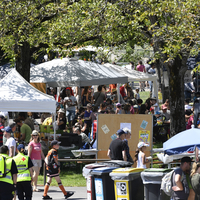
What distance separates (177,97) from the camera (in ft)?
49.6

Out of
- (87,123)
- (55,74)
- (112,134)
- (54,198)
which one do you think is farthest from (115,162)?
(55,74)

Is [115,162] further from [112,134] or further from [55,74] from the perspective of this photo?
[55,74]

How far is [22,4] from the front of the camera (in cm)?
1566

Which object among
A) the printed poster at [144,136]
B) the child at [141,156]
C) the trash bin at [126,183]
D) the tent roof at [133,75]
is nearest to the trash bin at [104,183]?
the trash bin at [126,183]

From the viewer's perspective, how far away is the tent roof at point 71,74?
1781cm

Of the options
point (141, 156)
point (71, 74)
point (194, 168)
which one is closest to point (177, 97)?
point (71, 74)

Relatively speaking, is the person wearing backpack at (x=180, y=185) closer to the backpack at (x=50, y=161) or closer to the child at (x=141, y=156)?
the child at (x=141, y=156)

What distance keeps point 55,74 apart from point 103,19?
3.58 m

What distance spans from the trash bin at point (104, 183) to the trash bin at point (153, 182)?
0.81 m

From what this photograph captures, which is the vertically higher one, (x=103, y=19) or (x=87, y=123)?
(x=103, y=19)

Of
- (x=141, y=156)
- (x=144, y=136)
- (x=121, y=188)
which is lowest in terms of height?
(x=121, y=188)

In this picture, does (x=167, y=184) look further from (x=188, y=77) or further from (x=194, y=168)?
(x=188, y=77)

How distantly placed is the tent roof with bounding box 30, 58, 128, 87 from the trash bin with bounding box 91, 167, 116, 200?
885 cm

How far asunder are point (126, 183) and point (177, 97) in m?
6.90
